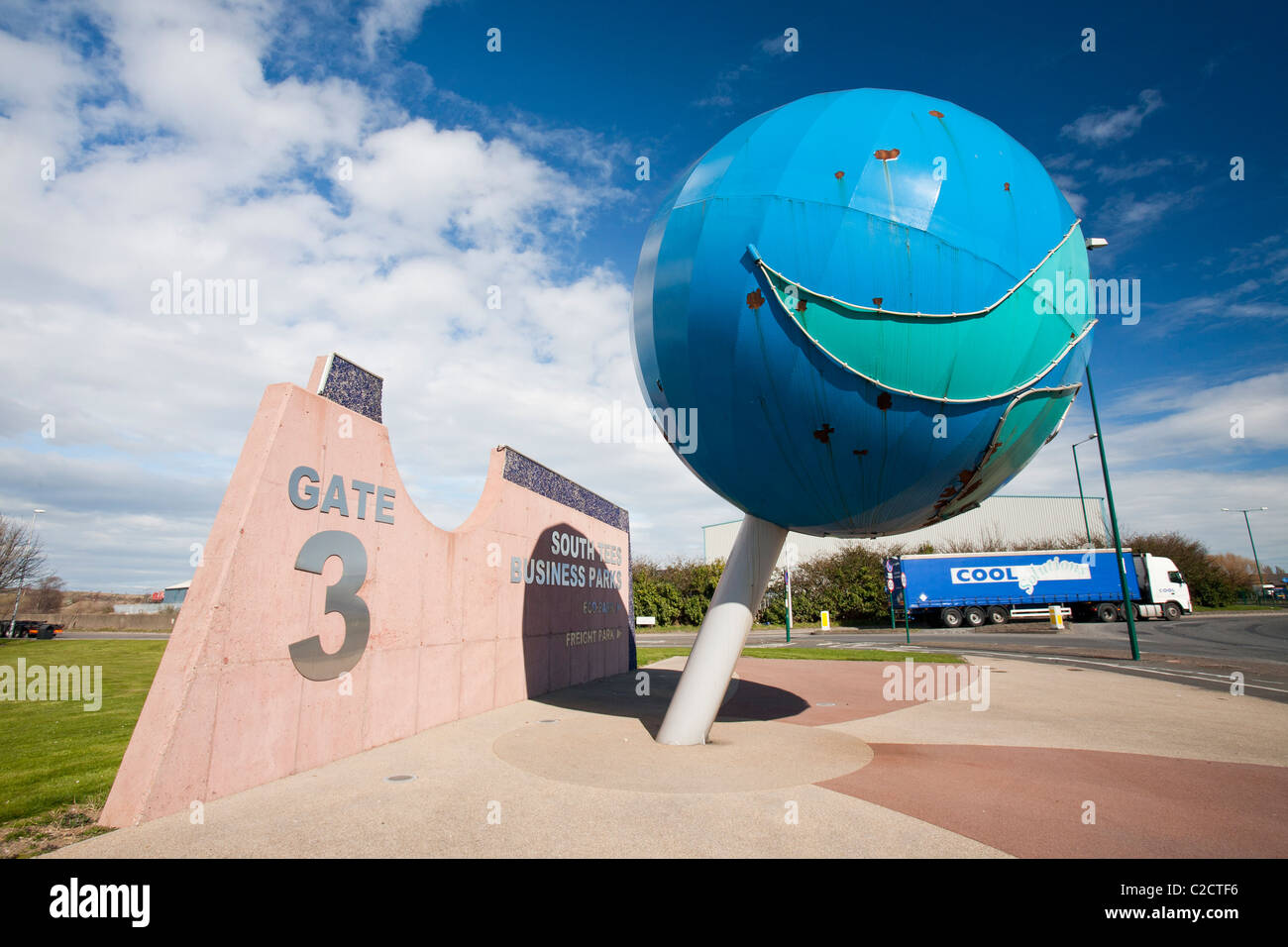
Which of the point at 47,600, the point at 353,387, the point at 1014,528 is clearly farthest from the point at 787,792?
the point at 47,600

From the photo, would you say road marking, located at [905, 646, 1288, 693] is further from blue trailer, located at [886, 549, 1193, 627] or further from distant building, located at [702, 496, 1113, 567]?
distant building, located at [702, 496, 1113, 567]

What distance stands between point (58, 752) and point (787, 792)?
28.8 ft

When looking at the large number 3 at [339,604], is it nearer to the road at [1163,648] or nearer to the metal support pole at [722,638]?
the metal support pole at [722,638]

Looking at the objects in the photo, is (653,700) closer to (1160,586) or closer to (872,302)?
(872,302)

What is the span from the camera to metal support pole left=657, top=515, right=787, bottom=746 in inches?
305

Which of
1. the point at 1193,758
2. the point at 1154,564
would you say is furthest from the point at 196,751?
the point at 1154,564

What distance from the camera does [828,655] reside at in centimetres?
2156

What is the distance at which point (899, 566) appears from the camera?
36.2 m

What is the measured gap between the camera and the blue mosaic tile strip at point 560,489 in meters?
12.3

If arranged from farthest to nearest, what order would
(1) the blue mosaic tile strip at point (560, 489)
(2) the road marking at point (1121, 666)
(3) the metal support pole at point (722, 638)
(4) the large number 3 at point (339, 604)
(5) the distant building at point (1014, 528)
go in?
(5) the distant building at point (1014, 528), (2) the road marking at point (1121, 666), (1) the blue mosaic tile strip at point (560, 489), (3) the metal support pole at point (722, 638), (4) the large number 3 at point (339, 604)

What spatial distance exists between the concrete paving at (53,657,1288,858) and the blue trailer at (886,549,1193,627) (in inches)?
1037

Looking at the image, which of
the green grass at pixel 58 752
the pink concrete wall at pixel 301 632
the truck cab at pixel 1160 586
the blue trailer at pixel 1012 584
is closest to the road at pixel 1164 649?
the blue trailer at pixel 1012 584

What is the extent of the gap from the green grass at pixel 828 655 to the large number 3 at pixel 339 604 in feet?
42.2

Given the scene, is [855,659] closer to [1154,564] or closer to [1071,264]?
[1071,264]
